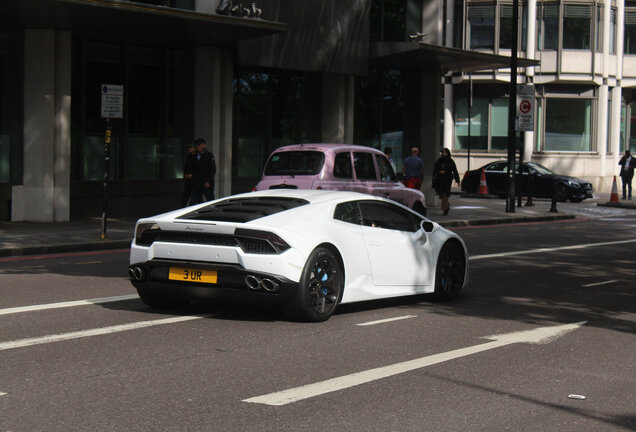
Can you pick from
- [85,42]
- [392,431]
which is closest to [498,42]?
[85,42]

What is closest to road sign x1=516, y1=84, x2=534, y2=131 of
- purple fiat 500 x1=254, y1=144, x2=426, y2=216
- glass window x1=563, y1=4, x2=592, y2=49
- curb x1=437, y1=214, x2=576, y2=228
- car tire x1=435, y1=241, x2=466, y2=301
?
curb x1=437, y1=214, x2=576, y2=228

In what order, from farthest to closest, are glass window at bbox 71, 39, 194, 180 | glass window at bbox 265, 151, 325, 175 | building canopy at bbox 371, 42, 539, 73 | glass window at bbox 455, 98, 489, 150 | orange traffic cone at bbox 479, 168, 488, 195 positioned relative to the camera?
glass window at bbox 455, 98, 489, 150, orange traffic cone at bbox 479, 168, 488, 195, building canopy at bbox 371, 42, 539, 73, glass window at bbox 71, 39, 194, 180, glass window at bbox 265, 151, 325, 175

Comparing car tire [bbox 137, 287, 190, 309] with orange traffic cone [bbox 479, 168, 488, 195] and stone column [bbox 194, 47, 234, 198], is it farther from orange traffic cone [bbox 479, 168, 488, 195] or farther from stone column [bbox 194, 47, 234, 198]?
orange traffic cone [bbox 479, 168, 488, 195]

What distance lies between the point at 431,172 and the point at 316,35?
265 inches

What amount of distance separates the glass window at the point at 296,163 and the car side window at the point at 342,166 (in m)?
0.34

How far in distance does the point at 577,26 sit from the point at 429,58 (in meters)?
20.6

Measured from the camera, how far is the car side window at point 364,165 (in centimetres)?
1905

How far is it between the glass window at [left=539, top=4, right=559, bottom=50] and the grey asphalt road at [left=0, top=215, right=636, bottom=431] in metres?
35.8

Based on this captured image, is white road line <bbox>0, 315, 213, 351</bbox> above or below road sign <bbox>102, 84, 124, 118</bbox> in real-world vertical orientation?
below

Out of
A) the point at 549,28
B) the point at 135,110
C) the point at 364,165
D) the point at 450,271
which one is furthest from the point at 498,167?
the point at 450,271

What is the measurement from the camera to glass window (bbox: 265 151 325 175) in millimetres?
18203

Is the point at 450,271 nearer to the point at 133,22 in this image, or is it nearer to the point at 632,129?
the point at 133,22

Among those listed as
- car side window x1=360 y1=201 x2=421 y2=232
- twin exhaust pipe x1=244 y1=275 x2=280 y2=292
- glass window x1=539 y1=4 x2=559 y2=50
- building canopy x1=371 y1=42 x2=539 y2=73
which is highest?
glass window x1=539 y1=4 x2=559 y2=50

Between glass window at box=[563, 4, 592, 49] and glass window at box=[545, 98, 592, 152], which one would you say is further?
glass window at box=[545, 98, 592, 152]
